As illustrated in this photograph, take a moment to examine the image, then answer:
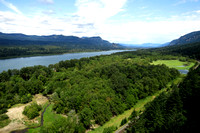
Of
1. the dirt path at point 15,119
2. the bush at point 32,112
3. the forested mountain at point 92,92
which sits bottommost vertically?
the dirt path at point 15,119

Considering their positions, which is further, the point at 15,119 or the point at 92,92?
the point at 92,92

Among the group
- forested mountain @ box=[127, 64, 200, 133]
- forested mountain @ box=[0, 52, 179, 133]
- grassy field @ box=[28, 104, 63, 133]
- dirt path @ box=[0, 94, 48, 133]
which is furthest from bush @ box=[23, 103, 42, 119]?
forested mountain @ box=[127, 64, 200, 133]

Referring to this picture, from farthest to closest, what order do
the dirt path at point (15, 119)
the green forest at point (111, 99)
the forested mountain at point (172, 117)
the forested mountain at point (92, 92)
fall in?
1. the forested mountain at point (92, 92)
2. the dirt path at point (15, 119)
3. the green forest at point (111, 99)
4. the forested mountain at point (172, 117)

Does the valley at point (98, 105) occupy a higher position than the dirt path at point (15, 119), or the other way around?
the valley at point (98, 105)

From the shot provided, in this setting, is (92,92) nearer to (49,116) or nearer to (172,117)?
(49,116)

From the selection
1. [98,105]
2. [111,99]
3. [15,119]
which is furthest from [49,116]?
[111,99]

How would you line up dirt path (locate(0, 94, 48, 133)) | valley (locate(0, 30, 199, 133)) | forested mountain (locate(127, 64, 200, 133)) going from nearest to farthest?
forested mountain (locate(127, 64, 200, 133)) < valley (locate(0, 30, 199, 133)) < dirt path (locate(0, 94, 48, 133))

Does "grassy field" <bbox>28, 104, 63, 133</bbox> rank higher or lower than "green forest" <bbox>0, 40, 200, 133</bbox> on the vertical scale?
lower

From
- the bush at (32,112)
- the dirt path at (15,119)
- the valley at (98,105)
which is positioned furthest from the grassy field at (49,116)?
the dirt path at (15,119)

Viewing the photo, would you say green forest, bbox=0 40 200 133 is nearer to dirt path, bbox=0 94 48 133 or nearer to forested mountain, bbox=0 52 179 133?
forested mountain, bbox=0 52 179 133

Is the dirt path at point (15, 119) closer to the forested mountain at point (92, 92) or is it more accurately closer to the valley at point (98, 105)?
the valley at point (98, 105)

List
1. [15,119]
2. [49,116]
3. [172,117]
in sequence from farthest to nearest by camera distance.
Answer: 1. [49,116]
2. [15,119]
3. [172,117]

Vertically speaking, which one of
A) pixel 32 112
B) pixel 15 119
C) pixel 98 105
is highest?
pixel 98 105
